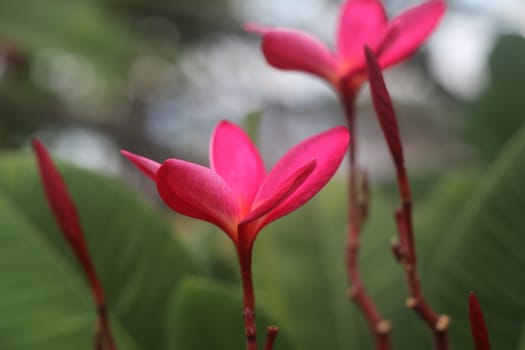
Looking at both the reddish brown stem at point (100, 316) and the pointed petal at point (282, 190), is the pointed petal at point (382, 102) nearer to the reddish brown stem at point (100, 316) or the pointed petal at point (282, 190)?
the pointed petal at point (282, 190)

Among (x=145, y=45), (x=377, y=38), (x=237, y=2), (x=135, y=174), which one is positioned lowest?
(x=135, y=174)

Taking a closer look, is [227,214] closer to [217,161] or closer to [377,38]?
[217,161]

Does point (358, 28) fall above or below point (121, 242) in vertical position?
above

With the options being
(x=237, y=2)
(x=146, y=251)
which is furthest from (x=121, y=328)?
(x=237, y=2)

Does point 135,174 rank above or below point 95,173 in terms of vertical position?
below

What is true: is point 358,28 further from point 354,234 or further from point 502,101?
point 502,101

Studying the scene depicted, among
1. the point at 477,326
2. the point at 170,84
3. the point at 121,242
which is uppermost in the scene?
the point at 477,326

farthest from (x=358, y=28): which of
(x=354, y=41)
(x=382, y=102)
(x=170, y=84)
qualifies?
(x=170, y=84)
